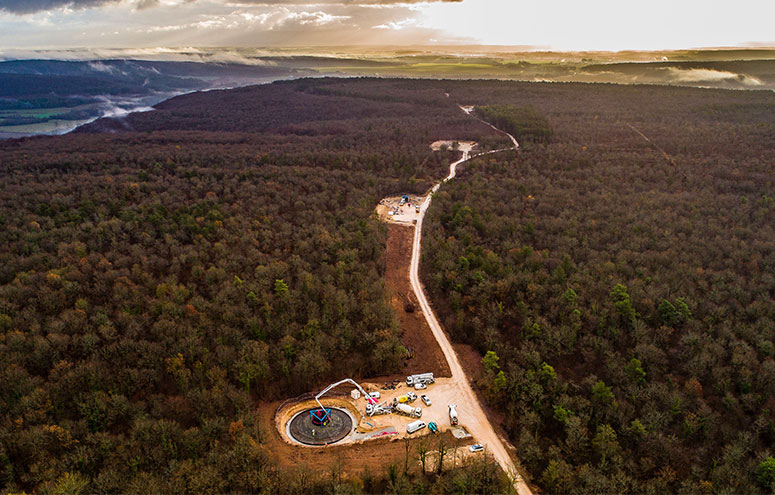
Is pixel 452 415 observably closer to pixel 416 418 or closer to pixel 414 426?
pixel 416 418

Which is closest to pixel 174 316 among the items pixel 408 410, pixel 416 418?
pixel 408 410

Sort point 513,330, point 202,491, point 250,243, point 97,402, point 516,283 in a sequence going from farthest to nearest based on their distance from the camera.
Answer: point 250,243, point 516,283, point 513,330, point 97,402, point 202,491

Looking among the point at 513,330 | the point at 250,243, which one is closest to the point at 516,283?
the point at 513,330

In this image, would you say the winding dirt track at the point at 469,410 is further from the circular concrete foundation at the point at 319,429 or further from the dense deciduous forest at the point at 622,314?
the circular concrete foundation at the point at 319,429

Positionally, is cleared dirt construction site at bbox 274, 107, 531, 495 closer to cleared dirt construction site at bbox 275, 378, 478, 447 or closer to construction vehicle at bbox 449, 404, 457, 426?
cleared dirt construction site at bbox 275, 378, 478, 447

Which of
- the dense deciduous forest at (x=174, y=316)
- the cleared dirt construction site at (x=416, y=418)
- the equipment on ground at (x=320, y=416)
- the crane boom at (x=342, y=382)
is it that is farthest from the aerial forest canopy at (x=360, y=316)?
the equipment on ground at (x=320, y=416)

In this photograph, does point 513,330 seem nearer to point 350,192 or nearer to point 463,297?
point 463,297

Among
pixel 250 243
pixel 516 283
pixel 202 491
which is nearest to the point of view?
pixel 202 491

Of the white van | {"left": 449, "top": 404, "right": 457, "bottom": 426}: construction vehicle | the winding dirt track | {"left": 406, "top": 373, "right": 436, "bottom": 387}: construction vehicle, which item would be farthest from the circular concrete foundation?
the winding dirt track
